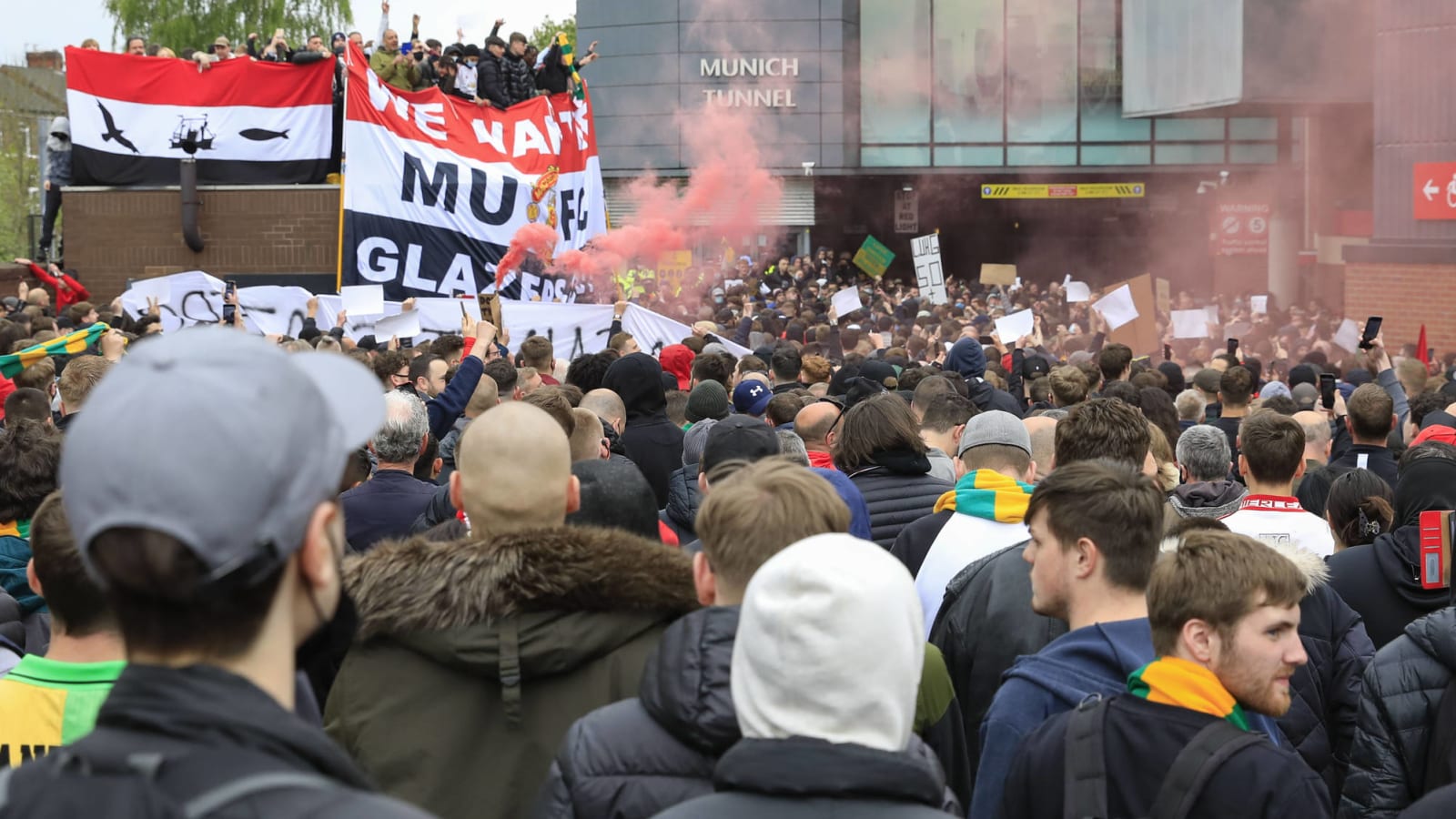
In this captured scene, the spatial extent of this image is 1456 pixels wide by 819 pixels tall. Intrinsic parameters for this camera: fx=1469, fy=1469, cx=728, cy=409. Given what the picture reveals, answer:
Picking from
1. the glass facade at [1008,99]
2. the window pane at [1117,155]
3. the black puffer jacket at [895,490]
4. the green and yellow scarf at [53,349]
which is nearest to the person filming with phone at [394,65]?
the green and yellow scarf at [53,349]

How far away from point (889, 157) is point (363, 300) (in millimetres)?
27317

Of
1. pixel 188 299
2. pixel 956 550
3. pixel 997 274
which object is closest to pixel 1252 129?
pixel 997 274

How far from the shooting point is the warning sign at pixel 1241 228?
112ft

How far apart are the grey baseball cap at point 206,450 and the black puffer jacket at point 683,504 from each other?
420 centimetres

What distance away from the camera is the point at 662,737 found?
2.55 meters

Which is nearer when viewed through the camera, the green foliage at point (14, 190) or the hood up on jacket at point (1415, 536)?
the hood up on jacket at point (1415, 536)

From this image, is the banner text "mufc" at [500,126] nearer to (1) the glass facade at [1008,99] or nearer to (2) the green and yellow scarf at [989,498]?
(2) the green and yellow scarf at [989,498]

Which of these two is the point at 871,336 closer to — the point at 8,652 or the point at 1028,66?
the point at 8,652

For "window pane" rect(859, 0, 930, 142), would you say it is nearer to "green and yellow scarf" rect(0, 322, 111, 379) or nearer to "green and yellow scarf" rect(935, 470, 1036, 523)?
"green and yellow scarf" rect(0, 322, 111, 379)

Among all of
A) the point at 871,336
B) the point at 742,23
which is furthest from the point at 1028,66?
the point at 871,336

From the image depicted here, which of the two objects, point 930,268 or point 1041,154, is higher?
point 1041,154

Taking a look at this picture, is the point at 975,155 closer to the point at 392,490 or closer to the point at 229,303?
the point at 229,303

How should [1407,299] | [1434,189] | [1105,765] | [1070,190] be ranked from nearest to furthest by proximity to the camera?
[1105,765]
[1434,189]
[1407,299]
[1070,190]

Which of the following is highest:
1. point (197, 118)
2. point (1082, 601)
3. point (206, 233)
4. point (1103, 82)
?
point (1103, 82)
